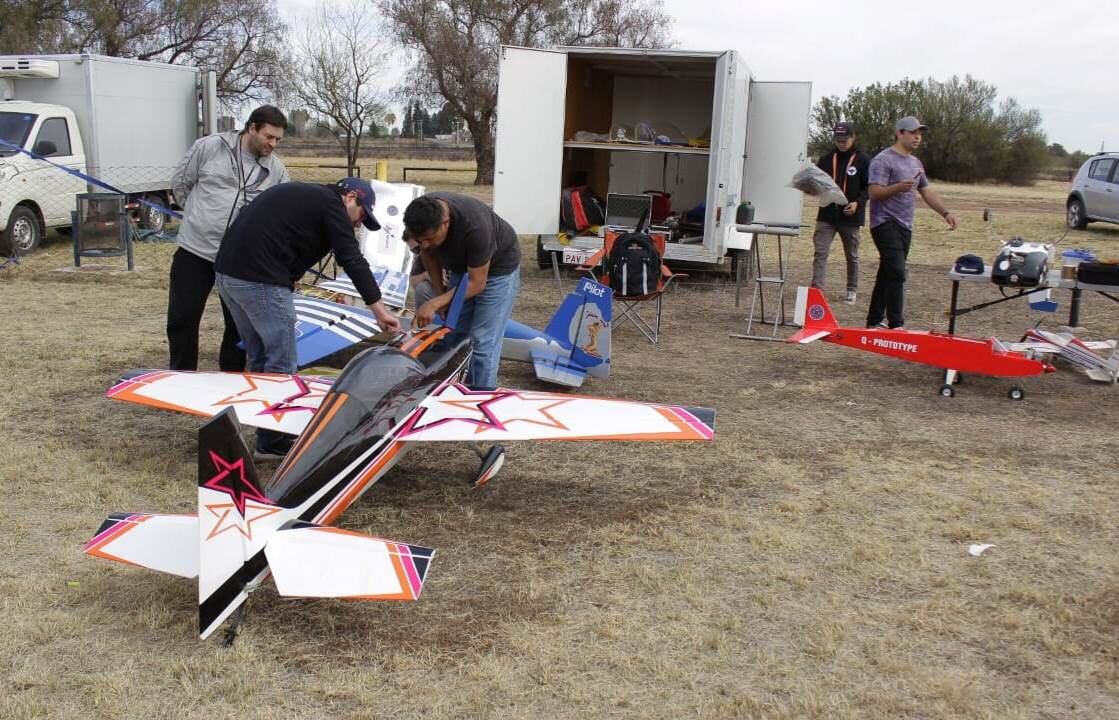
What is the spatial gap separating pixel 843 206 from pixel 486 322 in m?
5.37

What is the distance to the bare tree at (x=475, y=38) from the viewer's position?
30.0 m

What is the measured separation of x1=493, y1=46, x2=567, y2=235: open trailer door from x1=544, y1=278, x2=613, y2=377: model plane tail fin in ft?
12.8

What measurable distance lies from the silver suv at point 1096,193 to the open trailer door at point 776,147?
941 cm

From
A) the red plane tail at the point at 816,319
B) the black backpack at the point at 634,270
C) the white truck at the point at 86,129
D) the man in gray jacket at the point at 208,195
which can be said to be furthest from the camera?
the white truck at the point at 86,129

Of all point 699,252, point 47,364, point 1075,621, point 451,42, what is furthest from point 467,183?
point 1075,621

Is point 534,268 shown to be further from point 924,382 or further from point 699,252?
point 924,382

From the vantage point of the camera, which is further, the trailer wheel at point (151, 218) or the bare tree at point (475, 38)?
the bare tree at point (475, 38)

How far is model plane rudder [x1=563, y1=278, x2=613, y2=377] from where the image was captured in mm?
6363

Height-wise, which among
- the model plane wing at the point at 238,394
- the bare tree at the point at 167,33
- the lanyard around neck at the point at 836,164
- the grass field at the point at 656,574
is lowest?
the grass field at the point at 656,574

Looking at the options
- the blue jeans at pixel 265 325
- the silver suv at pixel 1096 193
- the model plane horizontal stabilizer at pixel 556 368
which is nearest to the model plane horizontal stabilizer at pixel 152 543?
the blue jeans at pixel 265 325

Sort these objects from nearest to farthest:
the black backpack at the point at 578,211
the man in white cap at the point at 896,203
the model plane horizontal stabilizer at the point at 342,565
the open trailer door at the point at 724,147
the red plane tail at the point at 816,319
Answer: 1. the model plane horizontal stabilizer at the point at 342,565
2. the red plane tail at the point at 816,319
3. the man in white cap at the point at 896,203
4. the open trailer door at the point at 724,147
5. the black backpack at the point at 578,211

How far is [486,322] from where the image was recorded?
5.10 meters

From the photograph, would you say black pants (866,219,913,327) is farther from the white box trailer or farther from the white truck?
the white truck

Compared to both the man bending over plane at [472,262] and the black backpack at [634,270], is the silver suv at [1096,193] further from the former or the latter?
the man bending over plane at [472,262]
